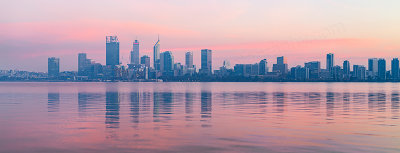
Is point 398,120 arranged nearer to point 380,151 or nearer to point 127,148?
point 380,151

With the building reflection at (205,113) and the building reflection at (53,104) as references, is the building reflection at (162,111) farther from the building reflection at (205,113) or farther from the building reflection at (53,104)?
the building reflection at (53,104)

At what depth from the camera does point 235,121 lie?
34312 mm

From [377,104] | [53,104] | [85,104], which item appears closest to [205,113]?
[85,104]

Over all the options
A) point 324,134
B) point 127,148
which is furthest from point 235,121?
point 127,148

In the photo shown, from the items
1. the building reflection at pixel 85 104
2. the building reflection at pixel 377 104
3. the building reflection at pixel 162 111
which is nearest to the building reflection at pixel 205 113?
the building reflection at pixel 162 111

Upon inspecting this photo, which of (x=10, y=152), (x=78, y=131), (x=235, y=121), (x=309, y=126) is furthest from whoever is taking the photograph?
(x=235, y=121)

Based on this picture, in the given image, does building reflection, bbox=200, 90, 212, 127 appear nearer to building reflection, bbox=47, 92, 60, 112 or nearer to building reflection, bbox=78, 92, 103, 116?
building reflection, bbox=78, 92, 103, 116

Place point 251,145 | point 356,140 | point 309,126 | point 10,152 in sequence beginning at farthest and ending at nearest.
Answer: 1. point 309,126
2. point 356,140
3. point 251,145
4. point 10,152

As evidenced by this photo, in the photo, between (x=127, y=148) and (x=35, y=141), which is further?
(x=35, y=141)

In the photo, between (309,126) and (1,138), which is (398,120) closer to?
(309,126)

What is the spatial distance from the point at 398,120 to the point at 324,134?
12768 mm

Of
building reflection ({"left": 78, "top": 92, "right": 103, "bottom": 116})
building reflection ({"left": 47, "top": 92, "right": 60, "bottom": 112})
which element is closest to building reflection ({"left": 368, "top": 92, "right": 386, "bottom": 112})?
building reflection ({"left": 78, "top": 92, "right": 103, "bottom": 116})

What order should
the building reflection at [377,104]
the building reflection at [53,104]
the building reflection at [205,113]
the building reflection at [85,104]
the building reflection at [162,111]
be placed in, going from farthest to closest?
the building reflection at [53,104], the building reflection at [377,104], the building reflection at [85,104], the building reflection at [162,111], the building reflection at [205,113]

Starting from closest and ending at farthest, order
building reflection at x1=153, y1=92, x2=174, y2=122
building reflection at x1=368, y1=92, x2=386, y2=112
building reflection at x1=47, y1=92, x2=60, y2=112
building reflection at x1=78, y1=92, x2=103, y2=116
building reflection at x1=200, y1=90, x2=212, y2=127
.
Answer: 1. building reflection at x1=200, y1=90, x2=212, y2=127
2. building reflection at x1=153, y1=92, x2=174, y2=122
3. building reflection at x1=78, y1=92, x2=103, y2=116
4. building reflection at x1=368, y1=92, x2=386, y2=112
5. building reflection at x1=47, y1=92, x2=60, y2=112
